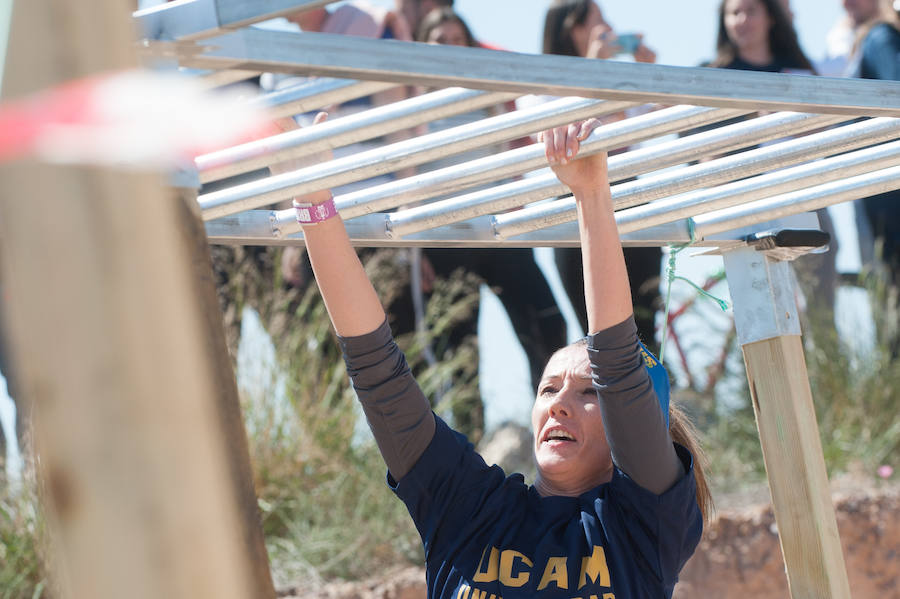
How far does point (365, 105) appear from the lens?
3.04 metres

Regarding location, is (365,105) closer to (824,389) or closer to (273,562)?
(273,562)

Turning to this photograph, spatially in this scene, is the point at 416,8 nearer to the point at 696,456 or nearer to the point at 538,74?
the point at 696,456

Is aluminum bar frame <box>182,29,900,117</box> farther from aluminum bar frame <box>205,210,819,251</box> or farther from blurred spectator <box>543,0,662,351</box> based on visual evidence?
blurred spectator <box>543,0,662,351</box>

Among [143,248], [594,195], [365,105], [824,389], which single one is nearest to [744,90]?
[594,195]

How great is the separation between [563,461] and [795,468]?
0.35 metres

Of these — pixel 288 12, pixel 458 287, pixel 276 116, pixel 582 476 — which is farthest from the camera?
pixel 458 287

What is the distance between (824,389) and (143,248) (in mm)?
3681

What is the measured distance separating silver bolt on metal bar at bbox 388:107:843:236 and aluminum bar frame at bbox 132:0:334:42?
0.55 m

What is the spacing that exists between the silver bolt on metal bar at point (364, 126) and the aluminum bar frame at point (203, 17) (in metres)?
0.33

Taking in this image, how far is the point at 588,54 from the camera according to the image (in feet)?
10.5

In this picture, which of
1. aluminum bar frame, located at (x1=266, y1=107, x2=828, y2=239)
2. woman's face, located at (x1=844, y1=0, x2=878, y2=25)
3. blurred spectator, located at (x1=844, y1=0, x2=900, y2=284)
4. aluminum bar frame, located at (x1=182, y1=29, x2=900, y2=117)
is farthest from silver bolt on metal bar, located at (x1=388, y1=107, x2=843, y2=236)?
woman's face, located at (x1=844, y1=0, x2=878, y2=25)

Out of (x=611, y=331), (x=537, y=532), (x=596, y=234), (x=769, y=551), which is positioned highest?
(x=596, y=234)

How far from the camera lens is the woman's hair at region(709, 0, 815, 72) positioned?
3.39 meters

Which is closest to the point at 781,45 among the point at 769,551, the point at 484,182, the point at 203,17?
the point at 769,551
